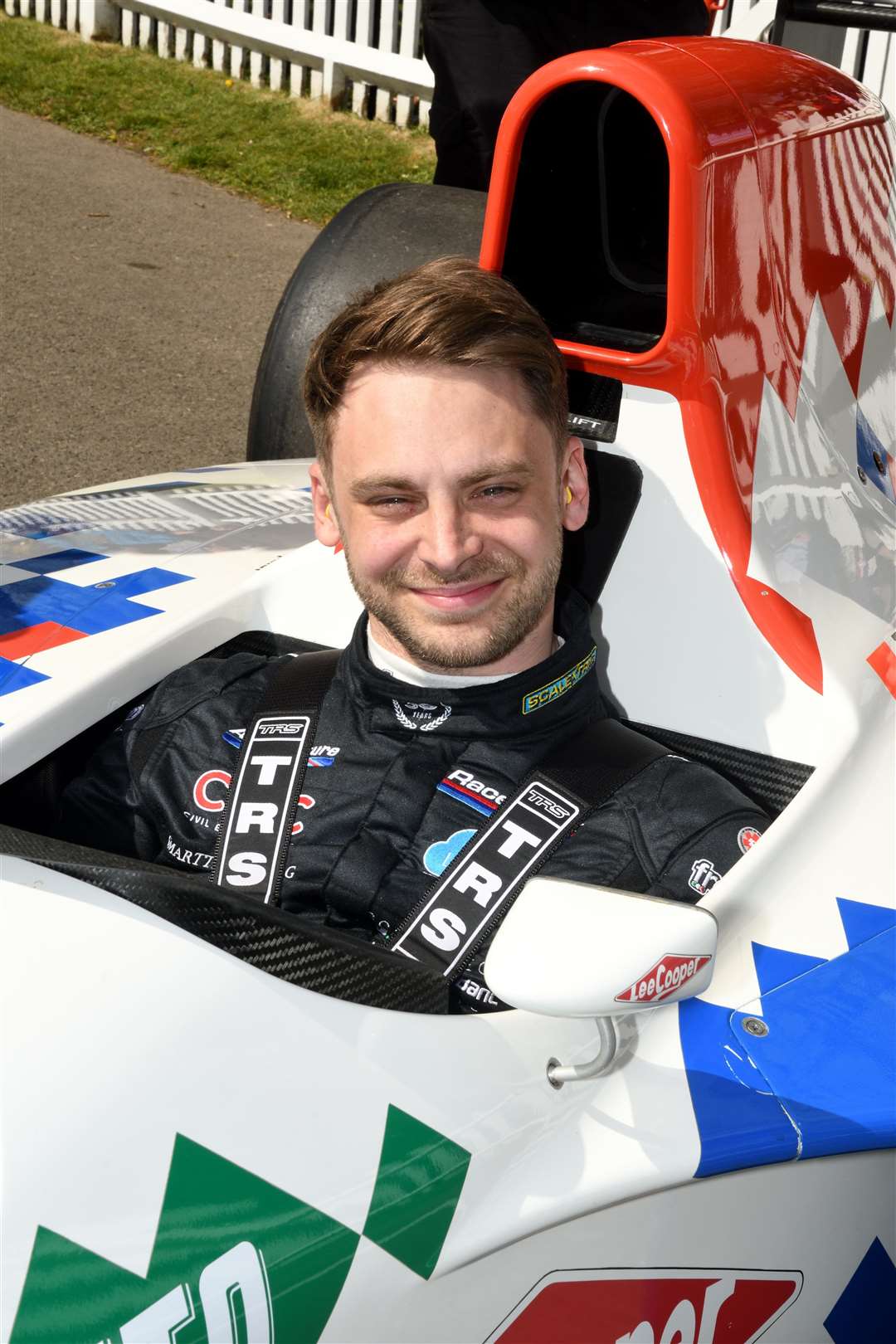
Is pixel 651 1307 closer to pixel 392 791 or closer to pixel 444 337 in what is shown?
pixel 392 791

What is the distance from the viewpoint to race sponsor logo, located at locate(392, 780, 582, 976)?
1.51m

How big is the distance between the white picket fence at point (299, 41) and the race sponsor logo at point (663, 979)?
6665 millimetres

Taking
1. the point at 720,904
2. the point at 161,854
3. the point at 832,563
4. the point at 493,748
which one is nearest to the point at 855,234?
the point at 832,563

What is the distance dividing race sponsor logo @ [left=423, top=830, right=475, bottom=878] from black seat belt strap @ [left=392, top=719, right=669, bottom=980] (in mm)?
75

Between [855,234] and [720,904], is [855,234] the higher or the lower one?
the higher one

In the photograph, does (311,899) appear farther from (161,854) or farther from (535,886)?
(535,886)

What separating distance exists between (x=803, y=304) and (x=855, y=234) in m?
0.18

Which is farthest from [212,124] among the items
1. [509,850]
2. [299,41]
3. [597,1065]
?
[597,1065]

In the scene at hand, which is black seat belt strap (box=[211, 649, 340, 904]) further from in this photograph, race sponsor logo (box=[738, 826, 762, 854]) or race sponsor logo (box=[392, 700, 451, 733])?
race sponsor logo (box=[738, 826, 762, 854])

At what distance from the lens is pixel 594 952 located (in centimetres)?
112

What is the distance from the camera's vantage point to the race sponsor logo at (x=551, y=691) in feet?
5.57

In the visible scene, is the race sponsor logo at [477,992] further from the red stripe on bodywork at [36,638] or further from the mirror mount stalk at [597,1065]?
the red stripe on bodywork at [36,638]

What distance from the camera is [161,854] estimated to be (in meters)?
1.83

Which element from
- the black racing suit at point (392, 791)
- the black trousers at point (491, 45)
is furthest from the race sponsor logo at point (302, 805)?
the black trousers at point (491, 45)
